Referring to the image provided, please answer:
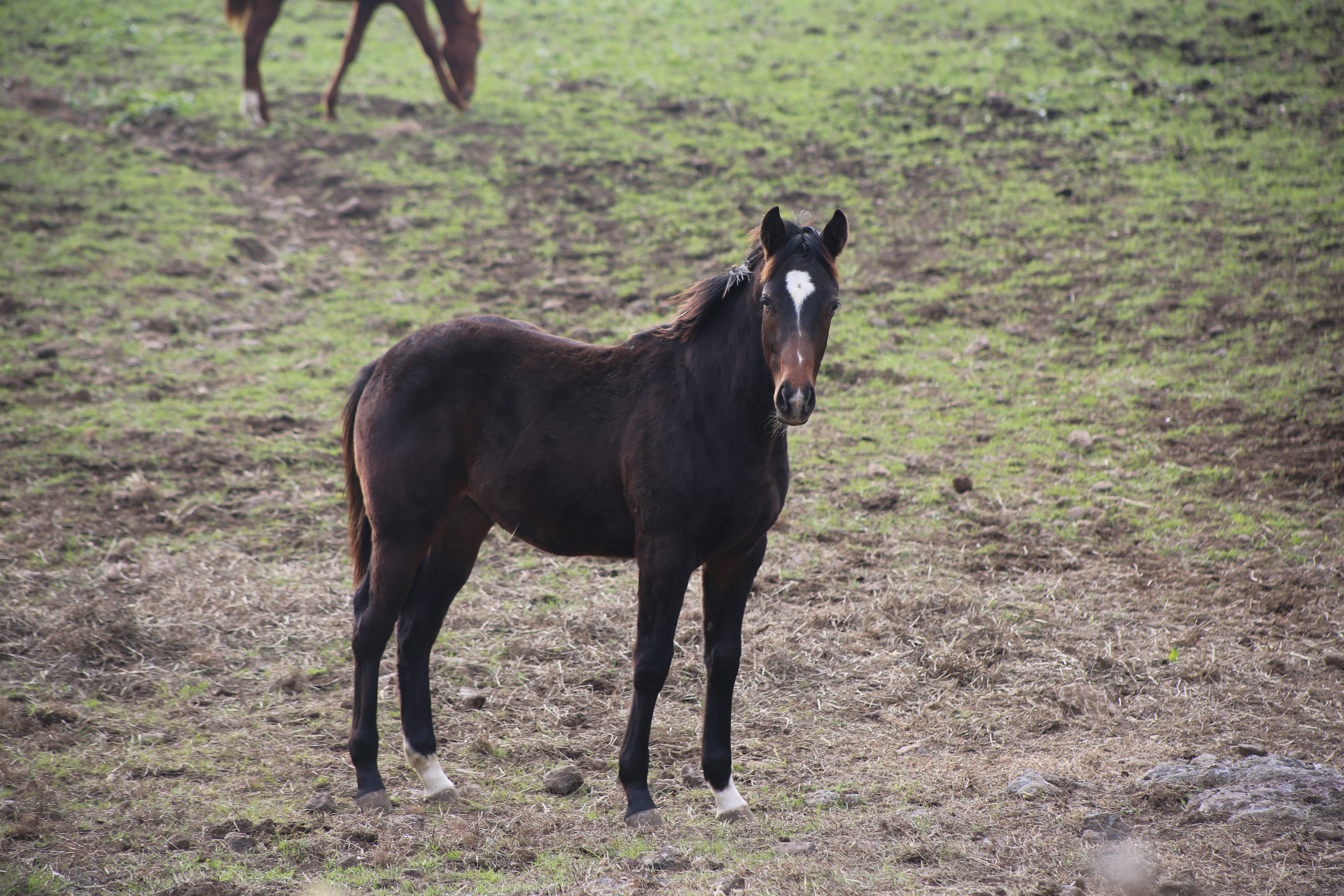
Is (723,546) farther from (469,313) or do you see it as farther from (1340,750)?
(469,313)

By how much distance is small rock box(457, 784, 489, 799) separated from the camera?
4.41 metres

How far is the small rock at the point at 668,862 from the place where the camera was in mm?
3729

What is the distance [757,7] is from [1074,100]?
6.75m

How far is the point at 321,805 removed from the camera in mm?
4258

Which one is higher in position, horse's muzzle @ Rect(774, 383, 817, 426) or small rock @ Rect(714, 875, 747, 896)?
horse's muzzle @ Rect(774, 383, 817, 426)

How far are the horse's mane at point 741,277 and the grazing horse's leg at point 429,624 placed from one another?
4.43ft

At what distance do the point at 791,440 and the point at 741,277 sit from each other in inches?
158

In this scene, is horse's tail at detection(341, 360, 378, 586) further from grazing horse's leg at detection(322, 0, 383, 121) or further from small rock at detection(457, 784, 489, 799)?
grazing horse's leg at detection(322, 0, 383, 121)

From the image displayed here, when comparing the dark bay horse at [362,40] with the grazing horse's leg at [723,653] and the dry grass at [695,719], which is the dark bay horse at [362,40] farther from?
the grazing horse's leg at [723,653]

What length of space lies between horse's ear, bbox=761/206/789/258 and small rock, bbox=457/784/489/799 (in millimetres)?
2693

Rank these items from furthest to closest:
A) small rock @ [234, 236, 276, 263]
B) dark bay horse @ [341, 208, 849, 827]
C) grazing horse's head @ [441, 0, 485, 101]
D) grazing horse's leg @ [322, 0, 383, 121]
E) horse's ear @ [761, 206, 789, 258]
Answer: grazing horse's head @ [441, 0, 485, 101], grazing horse's leg @ [322, 0, 383, 121], small rock @ [234, 236, 276, 263], dark bay horse @ [341, 208, 849, 827], horse's ear @ [761, 206, 789, 258]

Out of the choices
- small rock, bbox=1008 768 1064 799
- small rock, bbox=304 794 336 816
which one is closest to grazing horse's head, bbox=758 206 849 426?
small rock, bbox=1008 768 1064 799

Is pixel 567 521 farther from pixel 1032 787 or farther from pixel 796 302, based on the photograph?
pixel 1032 787

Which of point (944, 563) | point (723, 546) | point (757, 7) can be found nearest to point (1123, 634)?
point (944, 563)
